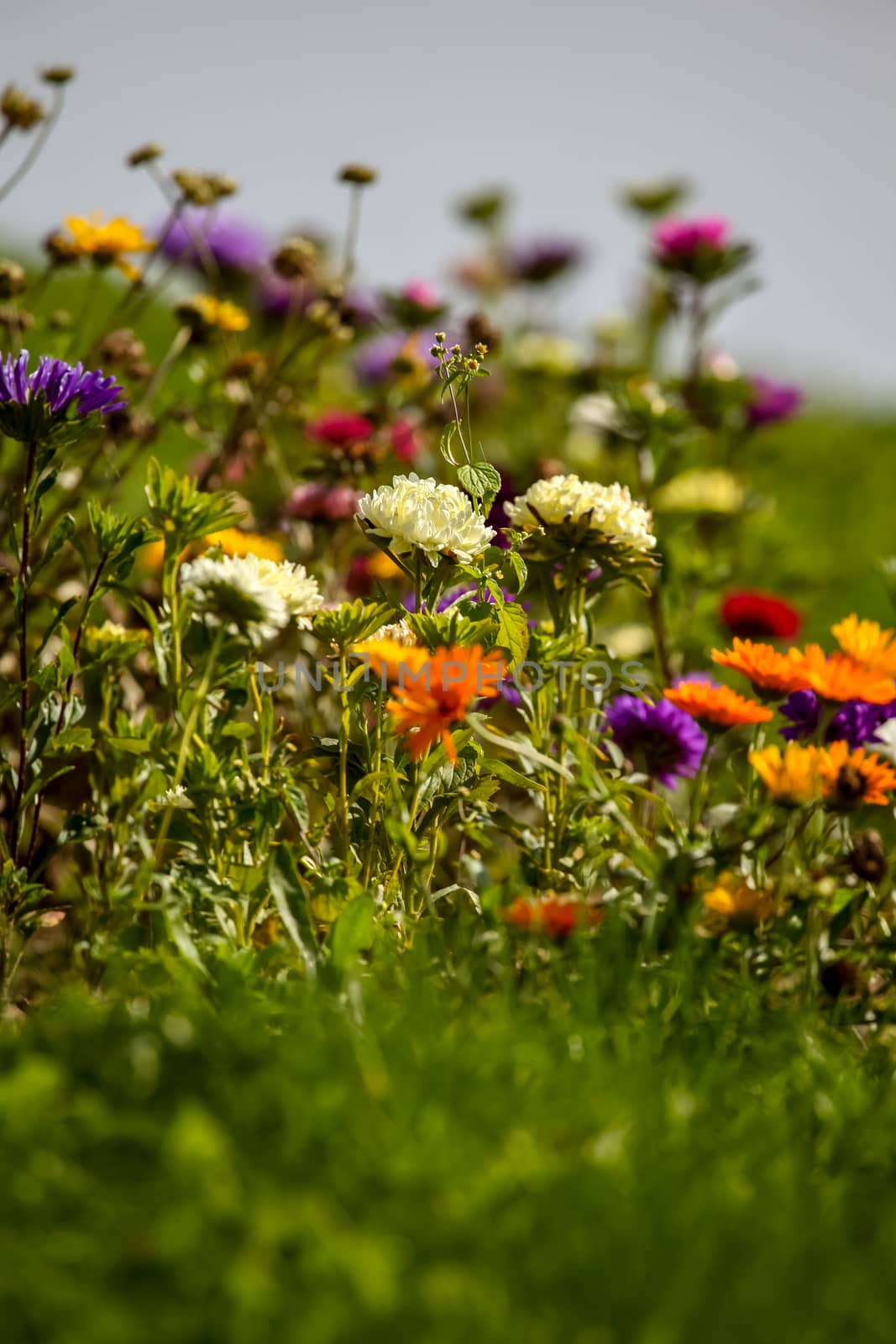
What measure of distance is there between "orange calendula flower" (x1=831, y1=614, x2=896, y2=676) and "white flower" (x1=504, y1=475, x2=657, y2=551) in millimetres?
193

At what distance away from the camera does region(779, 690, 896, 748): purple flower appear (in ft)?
4.10

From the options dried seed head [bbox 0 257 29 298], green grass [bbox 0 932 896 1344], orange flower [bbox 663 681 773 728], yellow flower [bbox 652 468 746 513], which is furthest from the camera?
yellow flower [bbox 652 468 746 513]

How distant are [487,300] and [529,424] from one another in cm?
121

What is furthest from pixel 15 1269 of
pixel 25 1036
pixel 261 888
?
pixel 261 888

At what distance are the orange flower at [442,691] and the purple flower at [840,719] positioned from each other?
412 millimetres

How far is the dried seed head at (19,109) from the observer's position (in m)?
1.66

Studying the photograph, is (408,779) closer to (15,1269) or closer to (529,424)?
(15,1269)

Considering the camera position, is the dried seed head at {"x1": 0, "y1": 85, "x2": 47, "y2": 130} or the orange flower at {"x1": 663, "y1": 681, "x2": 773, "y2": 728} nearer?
the orange flower at {"x1": 663, "y1": 681, "x2": 773, "y2": 728}

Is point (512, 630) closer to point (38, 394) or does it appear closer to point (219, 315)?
point (38, 394)

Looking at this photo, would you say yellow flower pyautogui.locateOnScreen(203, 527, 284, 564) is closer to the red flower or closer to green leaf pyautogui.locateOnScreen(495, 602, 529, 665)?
green leaf pyautogui.locateOnScreen(495, 602, 529, 665)

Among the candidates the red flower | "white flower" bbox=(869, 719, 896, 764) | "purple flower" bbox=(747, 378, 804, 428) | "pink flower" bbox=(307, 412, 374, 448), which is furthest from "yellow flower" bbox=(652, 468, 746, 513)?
"white flower" bbox=(869, 719, 896, 764)

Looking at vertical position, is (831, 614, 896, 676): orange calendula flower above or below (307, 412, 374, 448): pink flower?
above

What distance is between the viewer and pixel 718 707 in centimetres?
105

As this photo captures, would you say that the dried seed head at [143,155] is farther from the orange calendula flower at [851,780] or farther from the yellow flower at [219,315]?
the orange calendula flower at [851,780]
